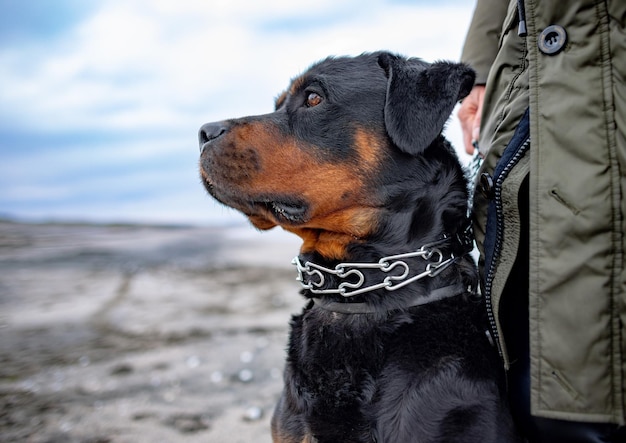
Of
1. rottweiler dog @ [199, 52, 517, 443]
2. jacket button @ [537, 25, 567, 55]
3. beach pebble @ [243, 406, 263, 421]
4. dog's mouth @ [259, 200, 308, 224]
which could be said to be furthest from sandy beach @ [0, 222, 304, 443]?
jacket button @ [537, 25, 567, 55]

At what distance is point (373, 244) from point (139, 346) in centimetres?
333

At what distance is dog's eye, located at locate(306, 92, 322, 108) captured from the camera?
2.73m

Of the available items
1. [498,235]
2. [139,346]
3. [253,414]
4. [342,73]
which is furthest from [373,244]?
[139,346]

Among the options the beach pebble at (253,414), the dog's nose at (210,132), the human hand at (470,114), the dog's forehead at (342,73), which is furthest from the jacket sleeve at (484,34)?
the beach pebble at (253,414)

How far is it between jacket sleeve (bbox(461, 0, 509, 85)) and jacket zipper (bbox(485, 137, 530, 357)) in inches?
39.7

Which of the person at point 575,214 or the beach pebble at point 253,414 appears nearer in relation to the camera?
the person at point 575,214

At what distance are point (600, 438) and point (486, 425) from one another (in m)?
0.39

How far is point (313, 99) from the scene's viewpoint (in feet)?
9.00

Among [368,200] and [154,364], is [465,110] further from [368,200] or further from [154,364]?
[154,364]

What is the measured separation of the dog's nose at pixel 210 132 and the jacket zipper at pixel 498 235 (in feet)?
4.07

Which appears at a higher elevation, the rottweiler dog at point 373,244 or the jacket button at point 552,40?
the jacket button at point 552,40

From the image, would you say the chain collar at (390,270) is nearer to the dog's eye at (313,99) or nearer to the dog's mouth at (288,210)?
the dog's mouth at (288,210)

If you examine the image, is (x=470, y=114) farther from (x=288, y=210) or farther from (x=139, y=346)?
(x=139, y=346)

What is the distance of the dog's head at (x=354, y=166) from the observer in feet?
8.20
